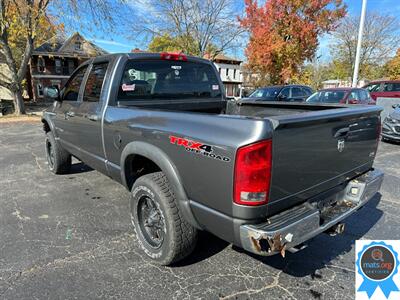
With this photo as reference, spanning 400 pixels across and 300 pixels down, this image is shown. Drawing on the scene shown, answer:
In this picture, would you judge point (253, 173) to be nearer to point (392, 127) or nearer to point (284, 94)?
point (392, 127)

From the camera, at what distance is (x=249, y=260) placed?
9.37 feet

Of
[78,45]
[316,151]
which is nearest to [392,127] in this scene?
[316,151]

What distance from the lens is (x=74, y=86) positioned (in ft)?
14.2

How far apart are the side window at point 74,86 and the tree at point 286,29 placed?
23.8 m

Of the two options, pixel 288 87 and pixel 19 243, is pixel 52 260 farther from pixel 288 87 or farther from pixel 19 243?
pixel 288 87

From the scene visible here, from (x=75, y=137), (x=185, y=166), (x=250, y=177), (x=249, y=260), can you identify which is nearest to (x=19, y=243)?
(x=75, y=137)

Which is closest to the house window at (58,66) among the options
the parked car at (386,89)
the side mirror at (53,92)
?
the parked car at (386,89)

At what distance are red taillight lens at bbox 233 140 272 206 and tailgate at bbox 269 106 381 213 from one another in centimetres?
6

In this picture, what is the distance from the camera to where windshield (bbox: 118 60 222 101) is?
3373mm

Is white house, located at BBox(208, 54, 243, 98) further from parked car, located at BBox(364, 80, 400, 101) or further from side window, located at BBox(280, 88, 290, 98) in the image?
side window, located at BBox(280, 88, 290, 98)

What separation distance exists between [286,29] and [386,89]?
12.5 meters

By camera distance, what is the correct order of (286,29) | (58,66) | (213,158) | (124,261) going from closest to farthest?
(213,158) → (124,261) → (286,29) → (58,66)

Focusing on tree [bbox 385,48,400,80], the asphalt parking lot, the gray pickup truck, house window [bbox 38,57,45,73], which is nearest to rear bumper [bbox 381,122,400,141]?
the asphalt parking lot

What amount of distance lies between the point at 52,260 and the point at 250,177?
7.13 feet
